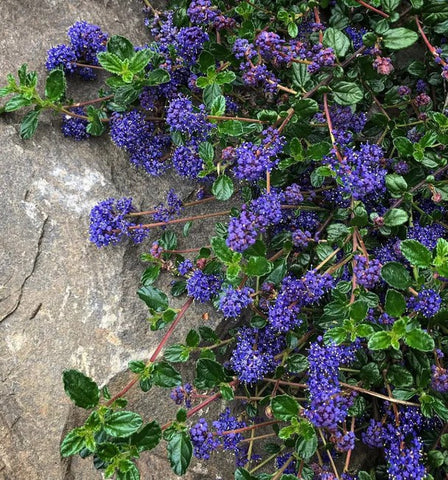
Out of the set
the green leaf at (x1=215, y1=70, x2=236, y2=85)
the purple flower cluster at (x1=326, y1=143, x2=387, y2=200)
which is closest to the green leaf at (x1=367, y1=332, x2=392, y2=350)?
the purple flower cluster at (x1=326, y1=143, x2=387, y2=200)

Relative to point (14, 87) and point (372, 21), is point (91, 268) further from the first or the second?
point (372, 21)

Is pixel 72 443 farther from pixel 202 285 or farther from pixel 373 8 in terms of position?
pixel 373 8

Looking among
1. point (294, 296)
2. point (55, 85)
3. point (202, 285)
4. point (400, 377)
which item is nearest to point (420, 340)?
point (400, 377)

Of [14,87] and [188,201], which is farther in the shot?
[188,201]

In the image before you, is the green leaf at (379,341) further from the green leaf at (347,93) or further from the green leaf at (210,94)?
the green leaf at (210,94)

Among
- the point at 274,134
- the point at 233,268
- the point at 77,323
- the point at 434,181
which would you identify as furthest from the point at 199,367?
the point at 434,181

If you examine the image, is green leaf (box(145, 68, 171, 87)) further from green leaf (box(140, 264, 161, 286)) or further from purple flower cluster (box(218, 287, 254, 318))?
purple flower cluster (box(218, 287, 254, 318))
